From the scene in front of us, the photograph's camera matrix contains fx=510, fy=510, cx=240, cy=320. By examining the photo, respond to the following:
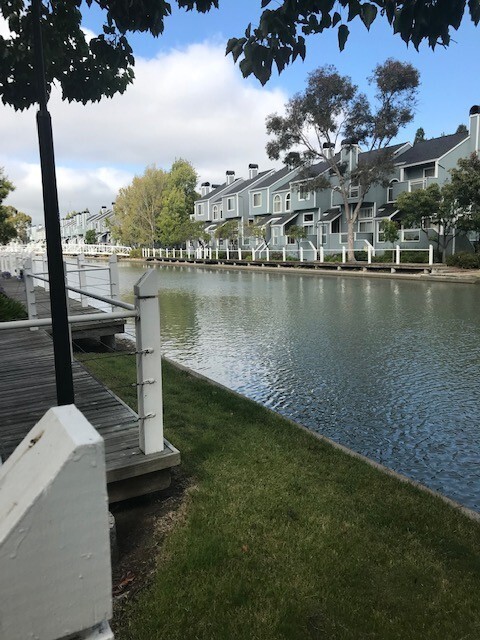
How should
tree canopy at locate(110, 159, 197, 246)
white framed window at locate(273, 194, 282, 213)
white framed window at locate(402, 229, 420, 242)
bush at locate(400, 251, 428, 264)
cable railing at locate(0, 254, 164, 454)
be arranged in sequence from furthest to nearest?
1. tree canopy at locate(110, 159, 197, 246)
2. white framed window at locate(273, 194, 282, 213)
3. white framed window at locate(402, 229, 420, 242)
4. bush at locate(400, 251, 428, 264)
5. cable railing at locate(0, 254, 164, 454)

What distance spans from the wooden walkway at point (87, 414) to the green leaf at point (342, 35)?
9.31 feet

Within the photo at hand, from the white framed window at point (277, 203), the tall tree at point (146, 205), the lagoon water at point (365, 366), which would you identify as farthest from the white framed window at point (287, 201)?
the lagoon water at point (365, 366)

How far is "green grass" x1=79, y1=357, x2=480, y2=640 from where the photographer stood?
255 cm

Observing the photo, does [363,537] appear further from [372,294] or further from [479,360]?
[372,294]

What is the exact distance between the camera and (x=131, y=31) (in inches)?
155

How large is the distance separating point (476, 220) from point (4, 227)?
28.1 m

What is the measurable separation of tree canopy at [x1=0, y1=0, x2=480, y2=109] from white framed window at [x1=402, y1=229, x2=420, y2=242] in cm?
3341

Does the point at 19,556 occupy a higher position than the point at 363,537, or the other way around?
the point at 19,556

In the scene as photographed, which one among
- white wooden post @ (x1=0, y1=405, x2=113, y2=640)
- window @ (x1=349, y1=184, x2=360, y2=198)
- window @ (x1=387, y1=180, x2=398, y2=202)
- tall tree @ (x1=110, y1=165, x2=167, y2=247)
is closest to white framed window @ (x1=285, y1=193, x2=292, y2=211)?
window @ (x1=349, y1=184, x2=360, y2=198)

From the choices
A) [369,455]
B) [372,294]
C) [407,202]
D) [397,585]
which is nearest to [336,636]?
[397,585]

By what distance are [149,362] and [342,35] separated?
235 cm

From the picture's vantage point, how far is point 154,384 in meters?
3.61

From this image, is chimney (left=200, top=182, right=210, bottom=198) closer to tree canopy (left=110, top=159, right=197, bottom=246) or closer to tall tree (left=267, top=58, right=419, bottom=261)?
tree canopy (left=110, top=159, right=197, bottom=246)

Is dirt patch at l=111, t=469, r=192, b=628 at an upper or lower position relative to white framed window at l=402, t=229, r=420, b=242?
lower
